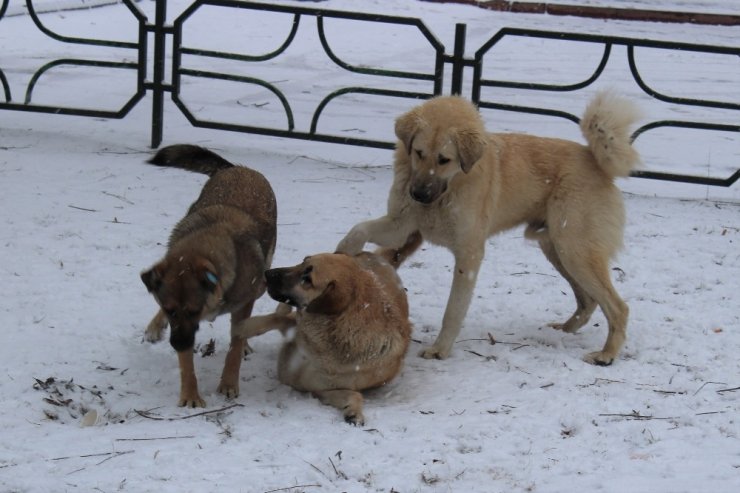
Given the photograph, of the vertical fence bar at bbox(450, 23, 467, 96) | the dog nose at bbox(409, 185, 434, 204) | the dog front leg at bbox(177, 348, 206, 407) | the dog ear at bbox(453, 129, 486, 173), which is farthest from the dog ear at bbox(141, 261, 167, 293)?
the vertical fence bar at bbox(450, 23, 467, 96)

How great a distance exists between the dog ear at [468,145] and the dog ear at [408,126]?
25 centimetres

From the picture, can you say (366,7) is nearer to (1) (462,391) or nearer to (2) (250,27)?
(2) (250,27)

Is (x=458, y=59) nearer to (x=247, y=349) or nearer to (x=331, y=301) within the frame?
(x=247, y=349)

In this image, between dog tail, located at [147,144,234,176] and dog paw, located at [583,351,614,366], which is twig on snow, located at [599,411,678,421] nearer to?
dog paw, located at [583,351,614,366]

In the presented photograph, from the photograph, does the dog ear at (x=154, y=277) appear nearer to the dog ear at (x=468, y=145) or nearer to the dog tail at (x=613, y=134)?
the dog ear at (x=468, y=145)

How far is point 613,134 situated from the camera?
5859mm

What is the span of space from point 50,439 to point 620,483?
2.40 meters

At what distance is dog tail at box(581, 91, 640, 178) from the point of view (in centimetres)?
586

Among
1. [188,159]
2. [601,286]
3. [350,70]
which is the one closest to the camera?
[601,286]

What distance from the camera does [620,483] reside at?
160 inches

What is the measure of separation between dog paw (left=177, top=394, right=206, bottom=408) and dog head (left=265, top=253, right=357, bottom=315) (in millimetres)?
629

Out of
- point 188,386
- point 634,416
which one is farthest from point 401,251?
point 634,416

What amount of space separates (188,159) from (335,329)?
5.54ft

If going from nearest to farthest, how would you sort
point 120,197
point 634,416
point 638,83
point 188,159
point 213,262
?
point 634,416 < point 213,262 < point 188,159 < point 120,197 < point 638,83
